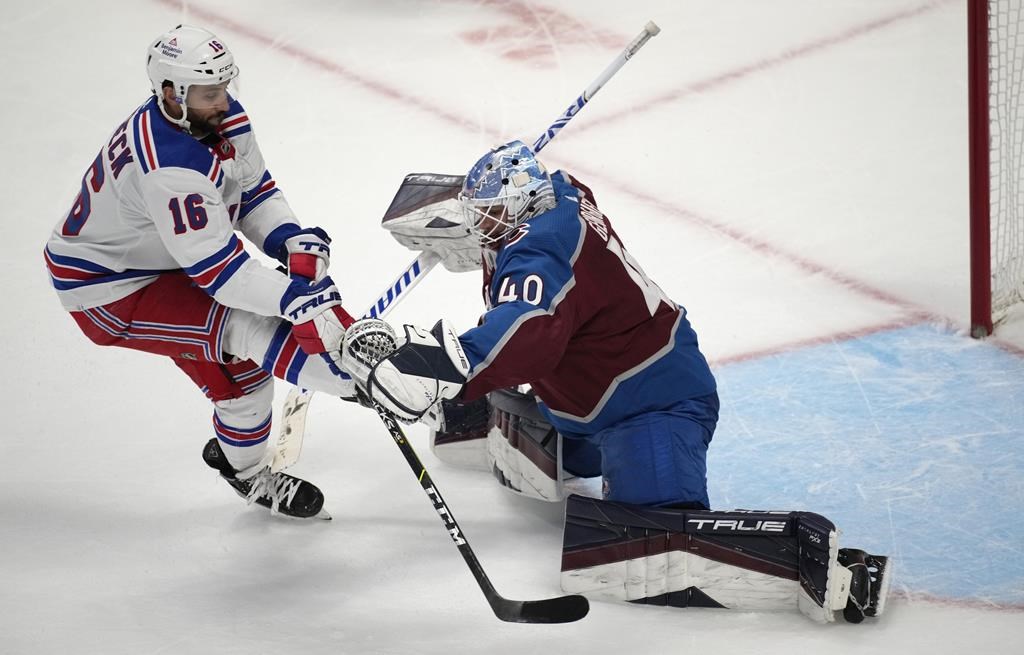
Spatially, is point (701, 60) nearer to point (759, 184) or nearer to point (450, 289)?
point (759, 184)

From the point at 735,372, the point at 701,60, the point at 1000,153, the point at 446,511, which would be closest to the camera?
the point at 446,511

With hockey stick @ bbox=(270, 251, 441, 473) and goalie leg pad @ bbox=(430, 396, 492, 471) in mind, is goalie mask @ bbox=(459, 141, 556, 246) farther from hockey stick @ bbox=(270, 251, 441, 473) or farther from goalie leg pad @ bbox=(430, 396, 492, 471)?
goalie leg pad @ bbox=(430, 396, 492, 471)

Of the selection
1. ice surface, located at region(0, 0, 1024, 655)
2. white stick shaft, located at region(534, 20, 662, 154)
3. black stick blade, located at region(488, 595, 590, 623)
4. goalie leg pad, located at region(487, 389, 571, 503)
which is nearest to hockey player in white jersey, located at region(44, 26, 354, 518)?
ice surface, located at region(0, 0, 1024, 655)

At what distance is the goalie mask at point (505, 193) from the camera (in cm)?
283

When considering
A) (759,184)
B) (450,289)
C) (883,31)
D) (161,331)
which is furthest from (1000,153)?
(161,331)

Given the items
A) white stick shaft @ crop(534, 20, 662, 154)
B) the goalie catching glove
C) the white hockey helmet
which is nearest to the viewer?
the goalie catching glove

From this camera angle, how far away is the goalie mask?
9.29 feet

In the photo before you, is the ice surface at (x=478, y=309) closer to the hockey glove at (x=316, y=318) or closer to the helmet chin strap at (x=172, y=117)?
the hockey glove at (x=316, y=318)

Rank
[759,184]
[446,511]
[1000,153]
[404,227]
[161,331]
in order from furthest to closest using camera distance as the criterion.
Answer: [759,184], [1000,153], [404,227], [161,331], [446,511]

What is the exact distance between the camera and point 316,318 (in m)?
2.91

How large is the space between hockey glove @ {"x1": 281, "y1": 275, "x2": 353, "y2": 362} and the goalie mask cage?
6.78 feet

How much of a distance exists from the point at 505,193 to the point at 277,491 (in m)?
1.01

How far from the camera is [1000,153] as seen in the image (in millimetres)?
4223

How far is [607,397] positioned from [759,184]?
2.19m
